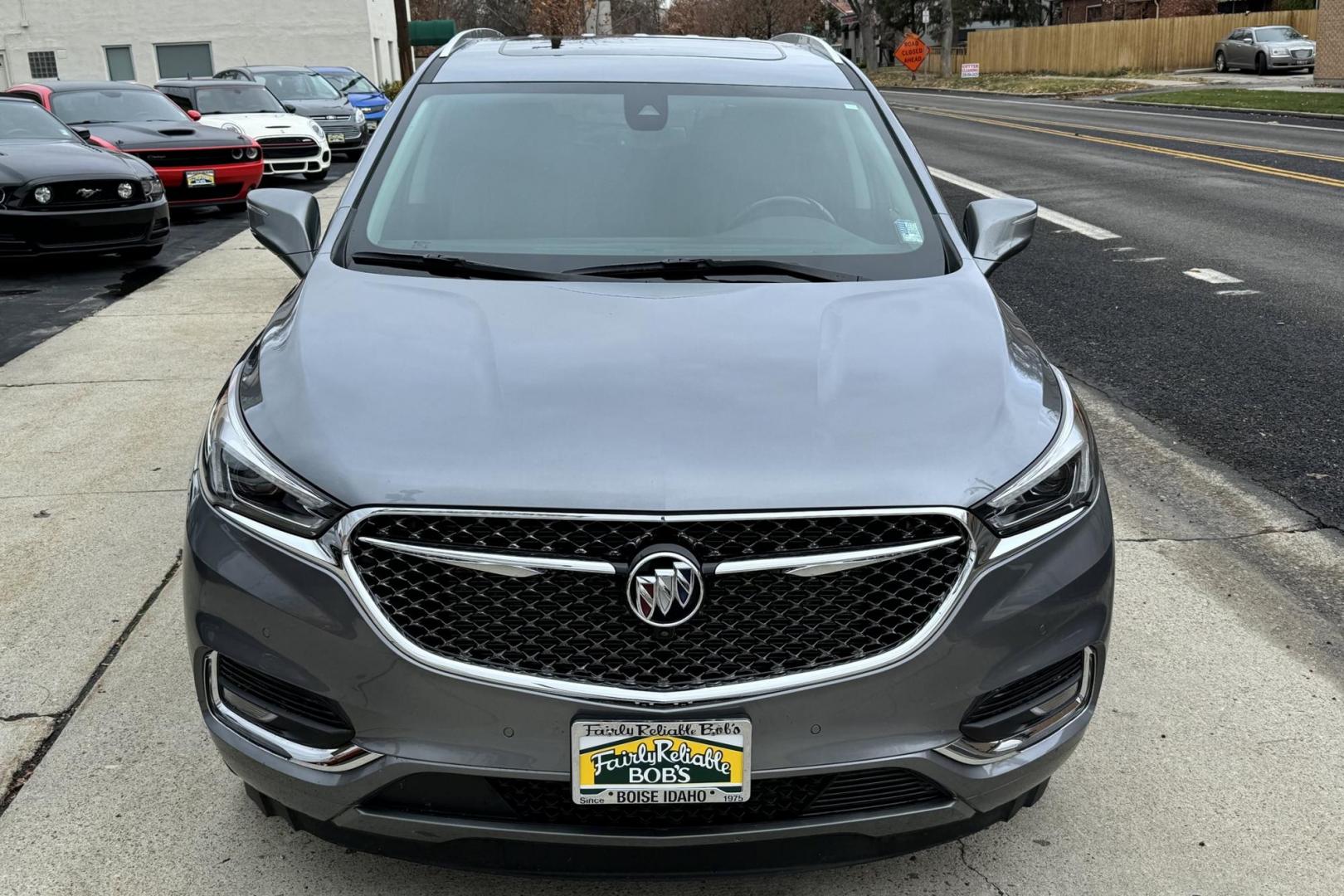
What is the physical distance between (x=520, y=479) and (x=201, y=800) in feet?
4.55

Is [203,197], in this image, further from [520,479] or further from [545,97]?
[520,479]

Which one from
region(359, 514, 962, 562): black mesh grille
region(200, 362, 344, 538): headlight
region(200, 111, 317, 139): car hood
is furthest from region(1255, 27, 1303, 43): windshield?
region(200, 362, 344, 538): headlight

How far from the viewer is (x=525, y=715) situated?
7.70 feet

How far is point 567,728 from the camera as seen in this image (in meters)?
2.35

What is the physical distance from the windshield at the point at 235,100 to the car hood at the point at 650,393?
17643 millimetres

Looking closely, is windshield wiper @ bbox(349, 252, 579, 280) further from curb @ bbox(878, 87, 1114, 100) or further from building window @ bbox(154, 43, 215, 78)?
building window @ bbox(154, 43, 215, 78)

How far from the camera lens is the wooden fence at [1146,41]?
5606 cm

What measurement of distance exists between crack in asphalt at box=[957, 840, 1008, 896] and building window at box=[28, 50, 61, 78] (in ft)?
151

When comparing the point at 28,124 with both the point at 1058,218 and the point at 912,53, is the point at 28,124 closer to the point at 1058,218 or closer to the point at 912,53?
the point at 1058,218

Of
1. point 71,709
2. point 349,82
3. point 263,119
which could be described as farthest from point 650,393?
point 349,82

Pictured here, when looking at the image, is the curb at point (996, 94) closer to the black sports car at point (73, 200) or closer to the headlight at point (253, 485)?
the black sports car at point (73, 200)

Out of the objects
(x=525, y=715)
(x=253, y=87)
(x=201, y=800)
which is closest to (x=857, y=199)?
(x=525, y=715)

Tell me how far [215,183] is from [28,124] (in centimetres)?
302

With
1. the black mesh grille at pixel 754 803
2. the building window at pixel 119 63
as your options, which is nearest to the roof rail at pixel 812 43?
the black mesh grille at pixel 754 803
